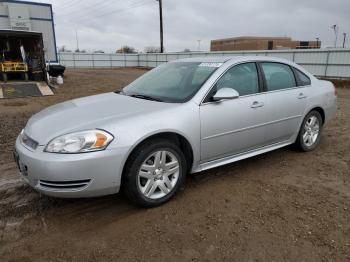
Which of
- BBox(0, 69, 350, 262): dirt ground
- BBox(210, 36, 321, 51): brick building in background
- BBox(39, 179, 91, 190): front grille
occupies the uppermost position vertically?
BBox(210, 36, 321, 51): brick building in background

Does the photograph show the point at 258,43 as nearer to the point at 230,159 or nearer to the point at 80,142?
the point at 230,159

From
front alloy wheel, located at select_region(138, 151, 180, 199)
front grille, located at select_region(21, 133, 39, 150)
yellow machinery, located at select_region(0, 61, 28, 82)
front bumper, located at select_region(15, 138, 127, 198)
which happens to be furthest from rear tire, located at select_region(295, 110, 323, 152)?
yellow machinery, located at select_region(0, 61, 28, 82)

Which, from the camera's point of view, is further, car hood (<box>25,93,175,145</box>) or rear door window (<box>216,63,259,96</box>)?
rear door window (<box>216,63,259,96</box>)

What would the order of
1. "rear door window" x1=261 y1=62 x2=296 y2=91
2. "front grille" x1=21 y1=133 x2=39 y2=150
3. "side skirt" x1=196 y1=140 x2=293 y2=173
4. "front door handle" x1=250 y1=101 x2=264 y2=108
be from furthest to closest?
"rear door window" x1=261 y1=62 x2=296 y2=91 < "front door handle" x1=250 y1=101 x2=264 y2=108 < "side skirt" x1=196 y1=140 x2=293 y2=173 < "front grille" x1=21 y1=133 x2=39 y2=150

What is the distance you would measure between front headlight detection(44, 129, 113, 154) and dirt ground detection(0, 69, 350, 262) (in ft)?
2.41

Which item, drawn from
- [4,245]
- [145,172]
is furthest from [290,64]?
[4,245]

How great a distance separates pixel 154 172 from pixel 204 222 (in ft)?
2.25

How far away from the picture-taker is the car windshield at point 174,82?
344 cm

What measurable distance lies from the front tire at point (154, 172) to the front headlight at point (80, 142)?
0.32 m

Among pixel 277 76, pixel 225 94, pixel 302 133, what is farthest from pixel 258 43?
pixel 225 94

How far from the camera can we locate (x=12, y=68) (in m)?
15.0

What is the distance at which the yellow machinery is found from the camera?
47.9 ft

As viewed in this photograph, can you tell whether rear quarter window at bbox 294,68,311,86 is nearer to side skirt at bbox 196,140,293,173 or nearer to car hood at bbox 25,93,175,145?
side skirt at bbox 196,140,293,173

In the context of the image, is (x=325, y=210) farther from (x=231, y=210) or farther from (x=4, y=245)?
(x=4, y=245)
